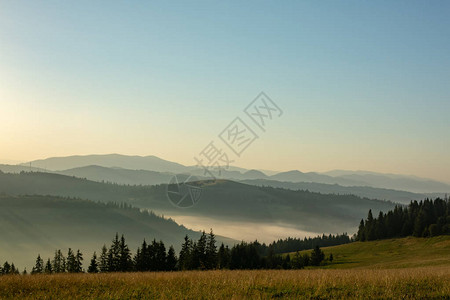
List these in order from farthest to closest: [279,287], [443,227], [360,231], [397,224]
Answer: [360,231] → [397,224] → [443,227] → [279,287]

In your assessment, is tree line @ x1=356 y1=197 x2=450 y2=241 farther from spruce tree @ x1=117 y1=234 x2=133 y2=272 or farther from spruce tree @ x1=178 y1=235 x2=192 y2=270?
spruce tree @ x1=117 y1=234 x2=133 y2=272

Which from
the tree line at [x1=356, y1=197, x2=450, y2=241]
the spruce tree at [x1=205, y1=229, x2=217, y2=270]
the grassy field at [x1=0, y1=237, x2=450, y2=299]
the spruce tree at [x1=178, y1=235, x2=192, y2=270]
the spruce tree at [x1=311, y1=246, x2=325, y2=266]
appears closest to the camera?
the grassy field at [x1=0, y1=237, x2=450, y2=299]

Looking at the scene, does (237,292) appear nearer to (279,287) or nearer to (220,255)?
(279,287)

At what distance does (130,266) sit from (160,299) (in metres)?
52.2

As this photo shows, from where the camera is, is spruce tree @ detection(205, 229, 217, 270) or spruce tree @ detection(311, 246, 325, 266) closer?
spruce tree @ detection(205, 229, 217, 270)

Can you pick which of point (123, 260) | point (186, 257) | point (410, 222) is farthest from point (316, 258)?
point (123, 260)

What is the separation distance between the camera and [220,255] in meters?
72.3

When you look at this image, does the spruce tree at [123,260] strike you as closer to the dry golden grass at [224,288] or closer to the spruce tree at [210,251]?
the spruce tree at [210,251]

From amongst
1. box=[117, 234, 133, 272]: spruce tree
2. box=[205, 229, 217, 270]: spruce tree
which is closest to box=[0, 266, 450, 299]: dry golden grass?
box=[205, 229, 217, 270]: spruce tree

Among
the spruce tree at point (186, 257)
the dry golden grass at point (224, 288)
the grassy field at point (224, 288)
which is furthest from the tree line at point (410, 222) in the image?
the dry golden grass at point (224, 288)

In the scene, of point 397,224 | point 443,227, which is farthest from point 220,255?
point 397,224

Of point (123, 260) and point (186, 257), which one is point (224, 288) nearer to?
point (186, 257)

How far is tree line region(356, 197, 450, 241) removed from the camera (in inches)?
5777

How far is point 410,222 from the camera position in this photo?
156 meters
